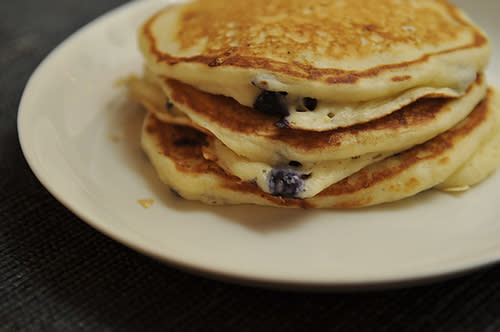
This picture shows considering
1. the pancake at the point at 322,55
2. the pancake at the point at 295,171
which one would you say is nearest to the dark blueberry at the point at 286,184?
the pancake at the point at 295,171

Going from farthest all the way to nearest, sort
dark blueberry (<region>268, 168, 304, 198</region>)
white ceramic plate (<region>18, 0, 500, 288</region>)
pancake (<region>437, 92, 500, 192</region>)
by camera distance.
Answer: pancake (<region>437, 92, 500, 192</region>)
dark blueberry (<region>268, 168, 304, 198</region>)
white ceramic plate (<region>18, 0, 500, 288</region>)

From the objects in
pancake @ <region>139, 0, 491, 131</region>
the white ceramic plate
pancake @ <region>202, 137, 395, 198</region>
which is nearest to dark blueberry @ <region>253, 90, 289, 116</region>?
pancake @ <region>139, 0, 491, 131</region>

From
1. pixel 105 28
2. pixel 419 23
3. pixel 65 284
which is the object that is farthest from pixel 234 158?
pixel 105 28

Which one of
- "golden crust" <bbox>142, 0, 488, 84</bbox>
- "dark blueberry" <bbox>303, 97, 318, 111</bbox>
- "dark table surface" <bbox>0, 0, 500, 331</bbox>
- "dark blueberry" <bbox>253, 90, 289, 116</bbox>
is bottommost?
"dark table surface" <bbox>0, 0, 500, 331</bbox>

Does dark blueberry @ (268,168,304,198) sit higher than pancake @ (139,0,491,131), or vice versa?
pancake @ (139,0,491,131)

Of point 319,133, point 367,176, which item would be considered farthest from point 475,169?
point 319,133

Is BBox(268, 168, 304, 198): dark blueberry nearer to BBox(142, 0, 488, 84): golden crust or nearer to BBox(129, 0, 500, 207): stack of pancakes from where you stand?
BBox(129, 0, 500, 207): stack of pancakes
